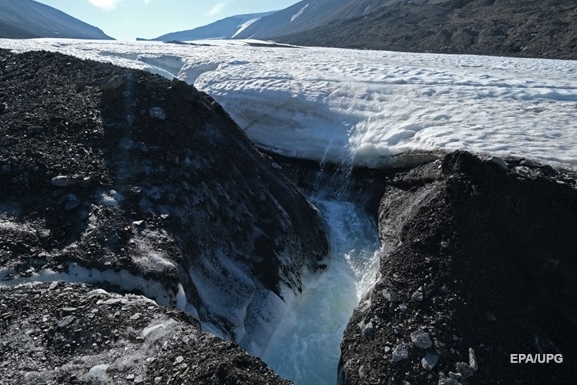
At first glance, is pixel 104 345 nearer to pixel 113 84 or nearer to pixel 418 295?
pixel 418 295

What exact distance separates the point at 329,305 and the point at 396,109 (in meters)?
7.59

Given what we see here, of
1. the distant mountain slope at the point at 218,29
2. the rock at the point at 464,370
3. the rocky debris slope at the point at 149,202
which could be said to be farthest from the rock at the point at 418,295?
the distant mountain slope at the point at 218,29

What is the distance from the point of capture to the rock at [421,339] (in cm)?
591

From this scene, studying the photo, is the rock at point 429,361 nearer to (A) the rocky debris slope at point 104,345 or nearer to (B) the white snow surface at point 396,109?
(A) the rocky debris slope at point 104,345

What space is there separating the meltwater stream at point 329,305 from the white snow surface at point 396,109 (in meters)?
1.89

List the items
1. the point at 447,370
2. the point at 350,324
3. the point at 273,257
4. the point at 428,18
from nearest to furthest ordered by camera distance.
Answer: the point at 447,370 < the point at 350,324 < the point at 273,257 < the point at 428,18

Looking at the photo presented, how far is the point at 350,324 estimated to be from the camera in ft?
23.0

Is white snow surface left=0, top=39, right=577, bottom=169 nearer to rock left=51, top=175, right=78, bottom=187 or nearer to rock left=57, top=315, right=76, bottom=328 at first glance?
rock left=51, top=175, right=78, bottom=187

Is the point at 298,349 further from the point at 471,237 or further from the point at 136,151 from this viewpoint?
the point at 136,151

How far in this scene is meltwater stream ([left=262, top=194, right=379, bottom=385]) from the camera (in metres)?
6.71

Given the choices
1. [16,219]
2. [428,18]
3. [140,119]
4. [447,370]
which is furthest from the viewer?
[428,18]

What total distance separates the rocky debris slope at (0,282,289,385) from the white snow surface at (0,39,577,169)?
7257mm

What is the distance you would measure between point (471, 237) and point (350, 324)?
2.26 m

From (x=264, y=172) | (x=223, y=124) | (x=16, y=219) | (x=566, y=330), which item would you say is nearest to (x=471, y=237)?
(x=566, y=330)
